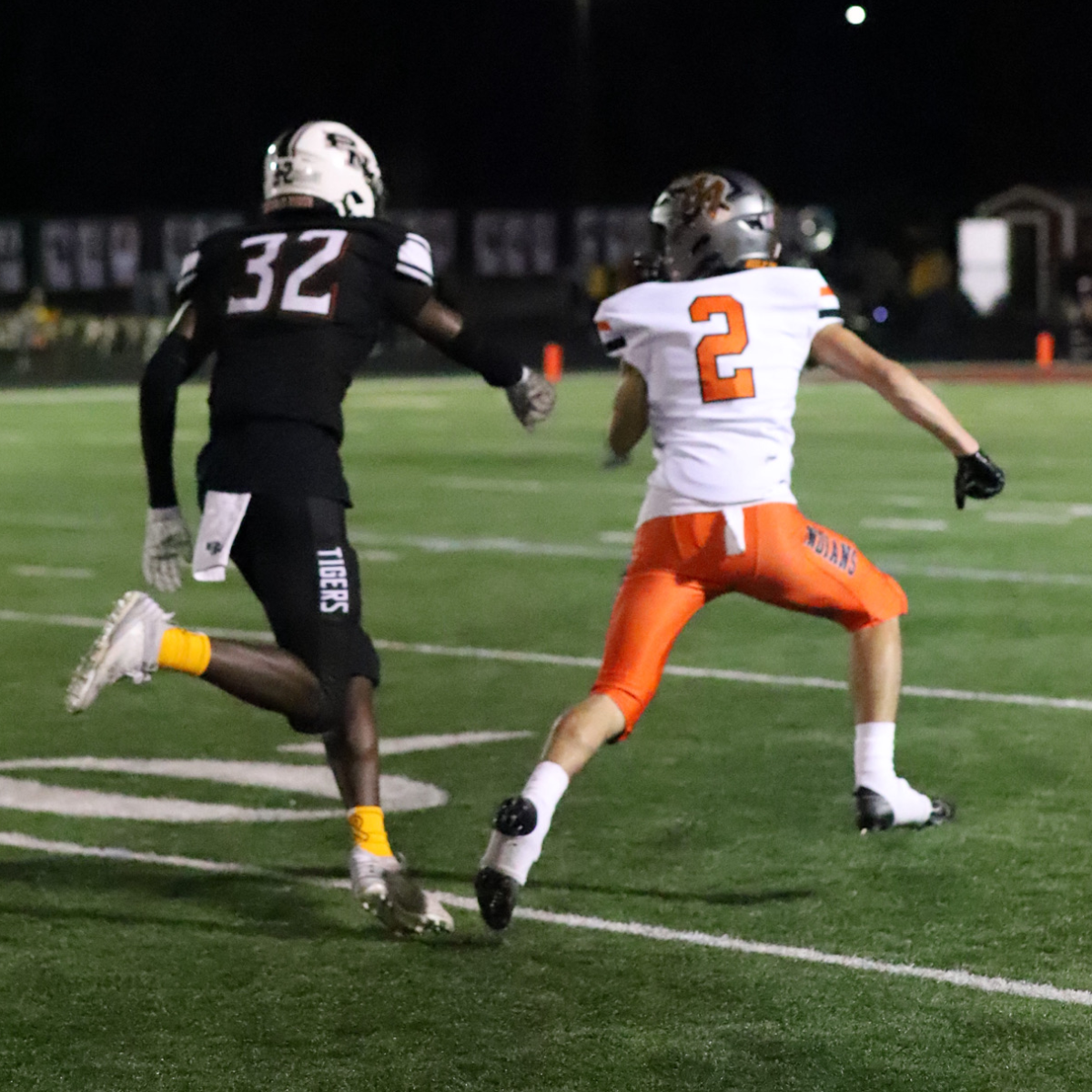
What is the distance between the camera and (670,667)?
828 centimetres

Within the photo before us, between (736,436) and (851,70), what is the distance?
60.5 m

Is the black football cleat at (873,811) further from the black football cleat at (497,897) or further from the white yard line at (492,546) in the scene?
the white yard line at (492,546)

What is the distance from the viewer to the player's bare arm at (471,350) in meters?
5.08

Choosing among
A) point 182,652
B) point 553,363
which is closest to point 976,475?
point 182,652

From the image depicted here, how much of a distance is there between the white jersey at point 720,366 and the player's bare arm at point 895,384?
0.18 ft

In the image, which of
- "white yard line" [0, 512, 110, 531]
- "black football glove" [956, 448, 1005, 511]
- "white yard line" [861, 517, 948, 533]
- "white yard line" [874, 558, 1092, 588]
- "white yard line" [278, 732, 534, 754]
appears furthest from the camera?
"white yard line" [0, 512, 110, 531]

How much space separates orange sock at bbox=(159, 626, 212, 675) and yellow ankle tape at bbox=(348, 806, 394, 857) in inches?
18.9

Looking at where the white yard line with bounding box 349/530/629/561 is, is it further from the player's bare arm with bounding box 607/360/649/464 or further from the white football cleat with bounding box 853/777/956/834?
the player's bare arm with bounding box 607/360/649/464

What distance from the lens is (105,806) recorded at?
20.0ft

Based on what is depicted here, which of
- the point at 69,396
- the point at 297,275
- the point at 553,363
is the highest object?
the point at 297,275

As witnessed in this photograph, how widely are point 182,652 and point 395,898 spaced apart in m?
0.73

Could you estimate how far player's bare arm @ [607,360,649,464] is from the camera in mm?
5242

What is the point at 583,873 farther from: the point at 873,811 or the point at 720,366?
the point at 720,366

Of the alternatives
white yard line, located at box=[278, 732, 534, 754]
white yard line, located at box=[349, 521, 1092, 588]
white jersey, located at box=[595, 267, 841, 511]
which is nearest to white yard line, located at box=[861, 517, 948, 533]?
white yard line, located at box=[349, 521, 1092, 588]
